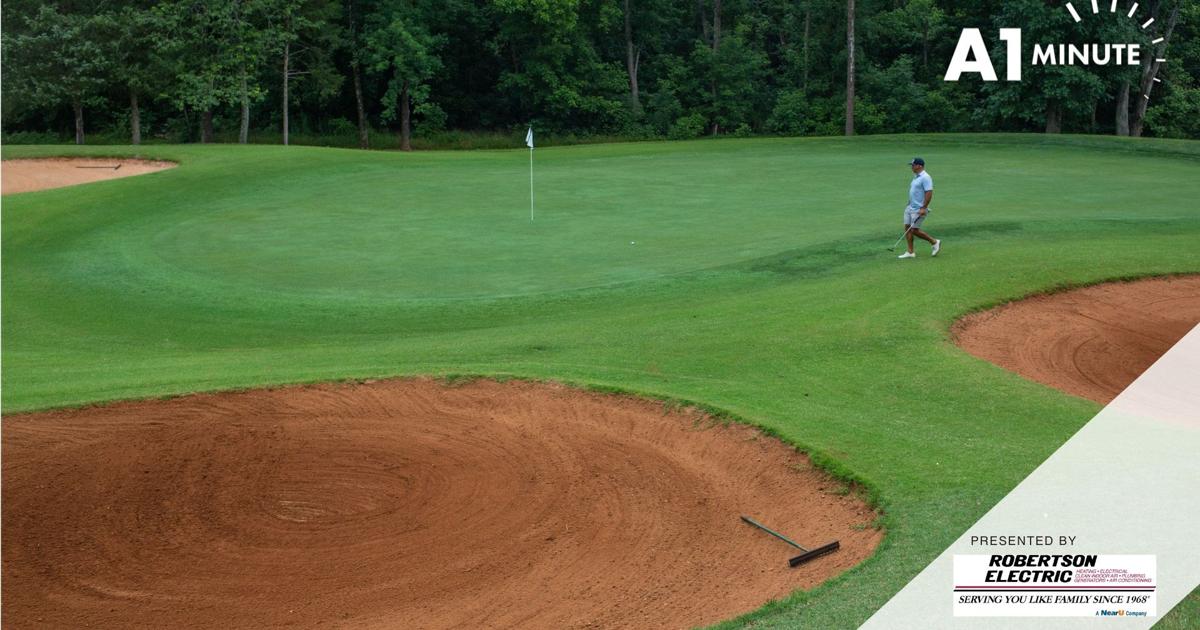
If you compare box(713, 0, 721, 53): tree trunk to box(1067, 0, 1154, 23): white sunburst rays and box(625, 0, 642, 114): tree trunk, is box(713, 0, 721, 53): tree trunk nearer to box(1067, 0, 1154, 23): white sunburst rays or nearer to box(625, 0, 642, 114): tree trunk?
box(625, 0, 642, 114): tree trunk

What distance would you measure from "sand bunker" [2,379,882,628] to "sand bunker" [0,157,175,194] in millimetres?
25520

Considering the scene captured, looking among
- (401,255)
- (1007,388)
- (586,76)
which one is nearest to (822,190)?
(401,255)

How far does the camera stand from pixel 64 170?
37125mm

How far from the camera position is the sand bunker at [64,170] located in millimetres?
35312

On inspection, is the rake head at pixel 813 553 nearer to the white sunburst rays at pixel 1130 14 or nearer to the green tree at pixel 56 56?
the white sunburst rays at pixel 1130 14

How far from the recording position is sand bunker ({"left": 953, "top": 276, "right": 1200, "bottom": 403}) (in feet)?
47.8

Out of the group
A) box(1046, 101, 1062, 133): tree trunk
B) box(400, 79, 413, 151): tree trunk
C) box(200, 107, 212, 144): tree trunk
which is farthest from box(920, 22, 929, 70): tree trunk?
box(200, 107, 212, 144): tree trunk

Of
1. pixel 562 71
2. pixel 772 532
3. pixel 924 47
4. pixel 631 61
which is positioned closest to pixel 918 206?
pixel 772 532

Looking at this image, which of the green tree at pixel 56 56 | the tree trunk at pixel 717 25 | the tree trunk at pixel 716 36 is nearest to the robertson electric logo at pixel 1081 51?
the tree trunk at pixel 716 36

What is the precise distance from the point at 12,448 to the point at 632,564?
715 centimetres

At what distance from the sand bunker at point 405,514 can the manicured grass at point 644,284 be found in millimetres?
705

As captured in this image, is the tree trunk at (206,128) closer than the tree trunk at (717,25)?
Yes

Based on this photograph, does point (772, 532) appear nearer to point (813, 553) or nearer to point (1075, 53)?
point (813, 553)

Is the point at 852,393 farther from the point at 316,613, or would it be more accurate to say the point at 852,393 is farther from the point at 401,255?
the point at 401,255
